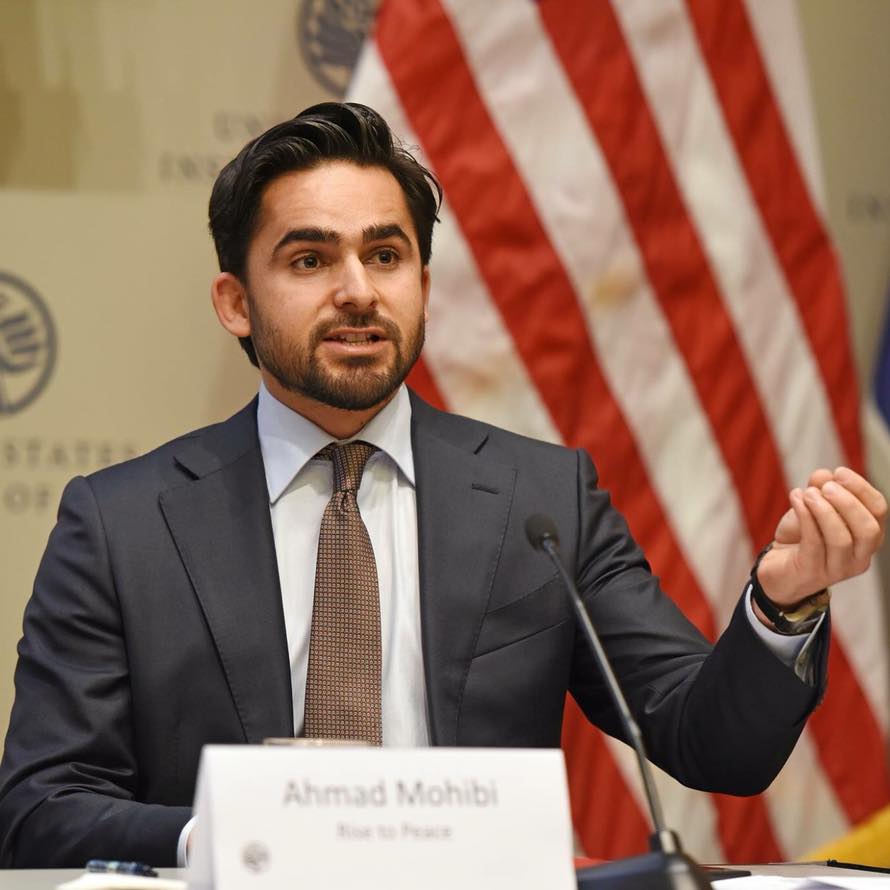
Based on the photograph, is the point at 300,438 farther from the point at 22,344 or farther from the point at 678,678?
the point at 22,344

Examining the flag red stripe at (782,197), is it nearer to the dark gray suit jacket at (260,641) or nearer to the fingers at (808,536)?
the dark gray suit jacket at (260,641)

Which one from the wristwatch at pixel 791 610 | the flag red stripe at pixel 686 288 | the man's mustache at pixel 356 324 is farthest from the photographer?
the flag red stripe at pixel 686 288

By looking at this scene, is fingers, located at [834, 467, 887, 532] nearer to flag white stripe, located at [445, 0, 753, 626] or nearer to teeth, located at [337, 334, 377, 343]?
teeth, located at [337, 334, 377, 343]

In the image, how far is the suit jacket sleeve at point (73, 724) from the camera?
1.76 metres

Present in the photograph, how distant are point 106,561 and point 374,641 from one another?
0.42 meters

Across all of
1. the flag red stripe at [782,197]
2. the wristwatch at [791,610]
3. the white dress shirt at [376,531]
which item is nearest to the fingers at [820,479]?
the wristwatch at [791,610]

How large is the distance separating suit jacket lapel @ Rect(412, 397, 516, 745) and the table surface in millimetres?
544

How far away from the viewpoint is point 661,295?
3248mm

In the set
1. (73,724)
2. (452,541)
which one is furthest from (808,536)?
(73,724)

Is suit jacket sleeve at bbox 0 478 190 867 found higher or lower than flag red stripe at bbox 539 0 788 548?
lower

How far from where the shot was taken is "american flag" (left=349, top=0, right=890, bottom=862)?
10.1ft

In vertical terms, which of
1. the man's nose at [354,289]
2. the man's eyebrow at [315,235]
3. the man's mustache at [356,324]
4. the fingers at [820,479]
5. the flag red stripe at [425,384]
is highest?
the flag red stripe at [425,384]

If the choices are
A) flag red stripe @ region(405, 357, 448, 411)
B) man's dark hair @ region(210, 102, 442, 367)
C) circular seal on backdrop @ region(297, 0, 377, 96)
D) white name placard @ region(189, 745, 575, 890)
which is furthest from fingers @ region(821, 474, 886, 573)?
circular seal on backdrop @ region(297, 0, 377, 96)

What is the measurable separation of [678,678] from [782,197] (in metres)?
1.60
